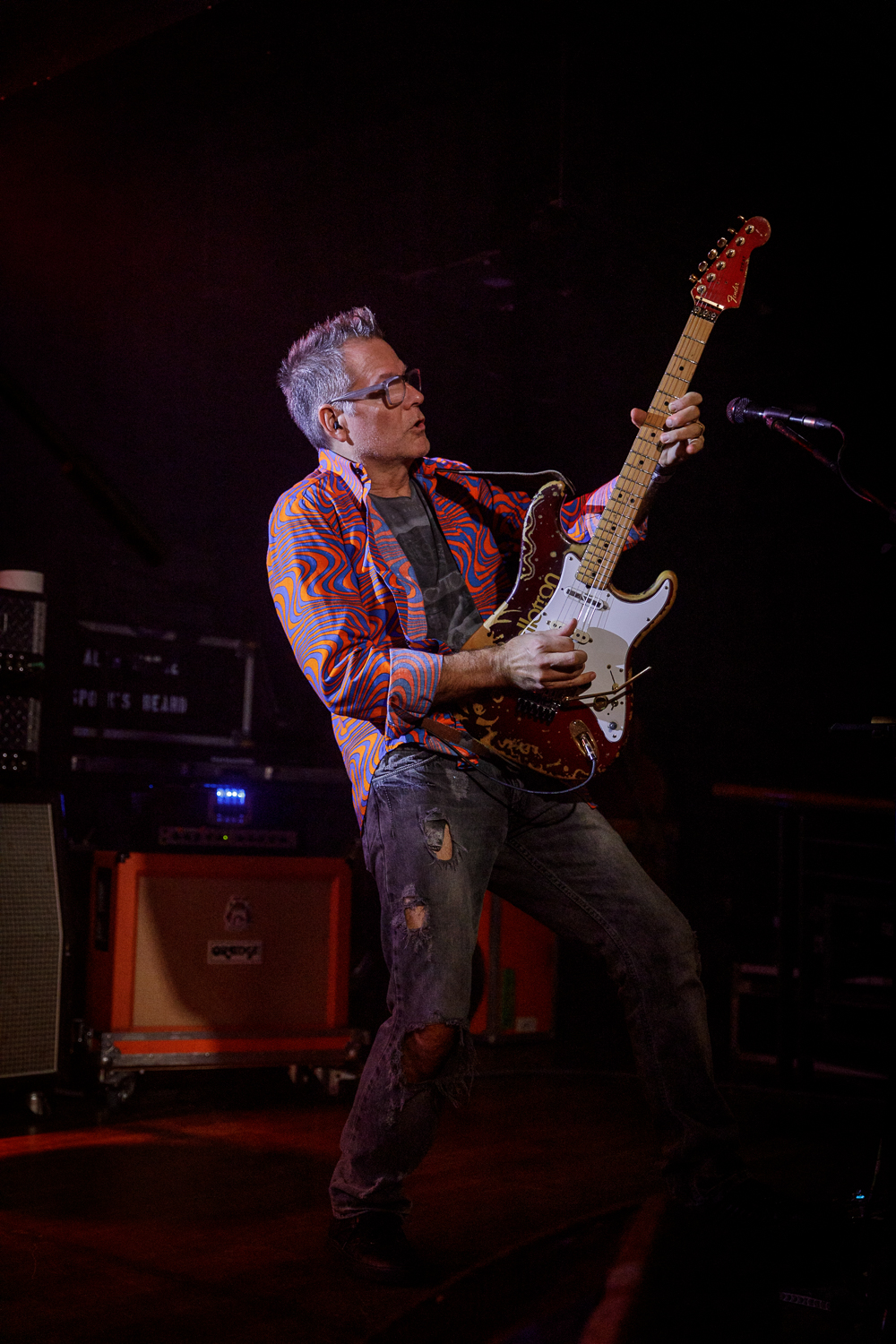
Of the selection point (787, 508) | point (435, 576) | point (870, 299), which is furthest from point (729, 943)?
point (435, 576)

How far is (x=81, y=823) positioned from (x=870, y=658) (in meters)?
3.35

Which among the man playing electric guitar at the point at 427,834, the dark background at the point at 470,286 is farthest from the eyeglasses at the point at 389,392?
the dark background at the point at 470,286

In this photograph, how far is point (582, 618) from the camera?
7.61ft

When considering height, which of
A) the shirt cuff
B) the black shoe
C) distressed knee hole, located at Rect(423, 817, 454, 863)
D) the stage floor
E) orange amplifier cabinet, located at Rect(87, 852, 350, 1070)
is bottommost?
the stage floor

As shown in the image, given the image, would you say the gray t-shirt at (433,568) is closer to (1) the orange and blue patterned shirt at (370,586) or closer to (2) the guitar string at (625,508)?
(1) the orange and blue patterned shirt at (370,586)

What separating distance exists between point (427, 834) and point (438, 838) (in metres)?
0.02

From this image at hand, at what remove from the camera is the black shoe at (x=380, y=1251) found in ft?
7.05

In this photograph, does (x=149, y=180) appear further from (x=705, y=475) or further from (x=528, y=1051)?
(x=528, y=1051)

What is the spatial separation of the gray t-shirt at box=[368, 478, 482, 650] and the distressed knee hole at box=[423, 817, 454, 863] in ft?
1.29

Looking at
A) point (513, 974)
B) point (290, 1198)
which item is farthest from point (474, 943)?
point (513, 974)

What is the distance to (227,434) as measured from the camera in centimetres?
572

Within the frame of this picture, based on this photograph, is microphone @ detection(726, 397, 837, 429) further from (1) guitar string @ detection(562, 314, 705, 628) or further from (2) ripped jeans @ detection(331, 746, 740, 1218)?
(2) ripped jeans @ detection(331, 746, 740, 1218)

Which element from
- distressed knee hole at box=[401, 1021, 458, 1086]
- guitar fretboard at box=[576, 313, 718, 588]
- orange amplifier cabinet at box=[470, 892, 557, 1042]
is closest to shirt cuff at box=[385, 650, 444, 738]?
guitar fretboard at box=[576, 313, 718, 588]

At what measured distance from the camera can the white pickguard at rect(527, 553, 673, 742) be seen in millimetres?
2301
